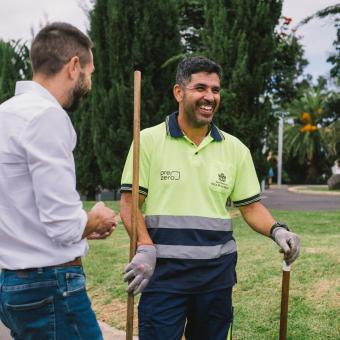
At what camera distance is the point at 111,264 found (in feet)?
25.6

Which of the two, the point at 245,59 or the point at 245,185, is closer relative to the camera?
the point at 245,185

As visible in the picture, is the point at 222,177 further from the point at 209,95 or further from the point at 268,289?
→ the point at 268,289

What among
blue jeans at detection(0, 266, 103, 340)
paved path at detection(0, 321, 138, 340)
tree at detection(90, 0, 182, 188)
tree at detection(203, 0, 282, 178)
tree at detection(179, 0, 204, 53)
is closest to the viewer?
blue jeans at detection(0, 266, 103, 340)

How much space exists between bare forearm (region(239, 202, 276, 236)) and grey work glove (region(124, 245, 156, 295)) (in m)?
0.72

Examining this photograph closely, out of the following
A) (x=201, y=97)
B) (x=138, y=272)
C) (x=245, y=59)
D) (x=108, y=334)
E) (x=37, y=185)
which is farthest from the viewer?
(x=245, y=59)

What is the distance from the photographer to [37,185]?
209 centimetres

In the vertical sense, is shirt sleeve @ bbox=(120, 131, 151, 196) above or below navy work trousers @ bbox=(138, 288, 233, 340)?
above

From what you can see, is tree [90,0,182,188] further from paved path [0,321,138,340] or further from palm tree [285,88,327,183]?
palm tree [285,88,327,183]

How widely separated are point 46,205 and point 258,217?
57.5 inches

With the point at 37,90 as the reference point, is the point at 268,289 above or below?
below

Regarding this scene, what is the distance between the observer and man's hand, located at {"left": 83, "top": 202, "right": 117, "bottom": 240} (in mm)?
2242

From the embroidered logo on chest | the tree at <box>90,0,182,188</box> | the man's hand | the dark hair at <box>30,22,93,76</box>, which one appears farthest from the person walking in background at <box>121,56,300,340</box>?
the tree at <box>90,0,182,188</box>

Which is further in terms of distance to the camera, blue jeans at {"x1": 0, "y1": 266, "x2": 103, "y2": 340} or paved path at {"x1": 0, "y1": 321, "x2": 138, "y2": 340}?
paved path at {"x1": 0, "y1": 321, "x2": 138, "y2": 340}

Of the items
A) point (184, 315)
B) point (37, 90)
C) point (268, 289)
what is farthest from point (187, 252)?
point (268, 289)
